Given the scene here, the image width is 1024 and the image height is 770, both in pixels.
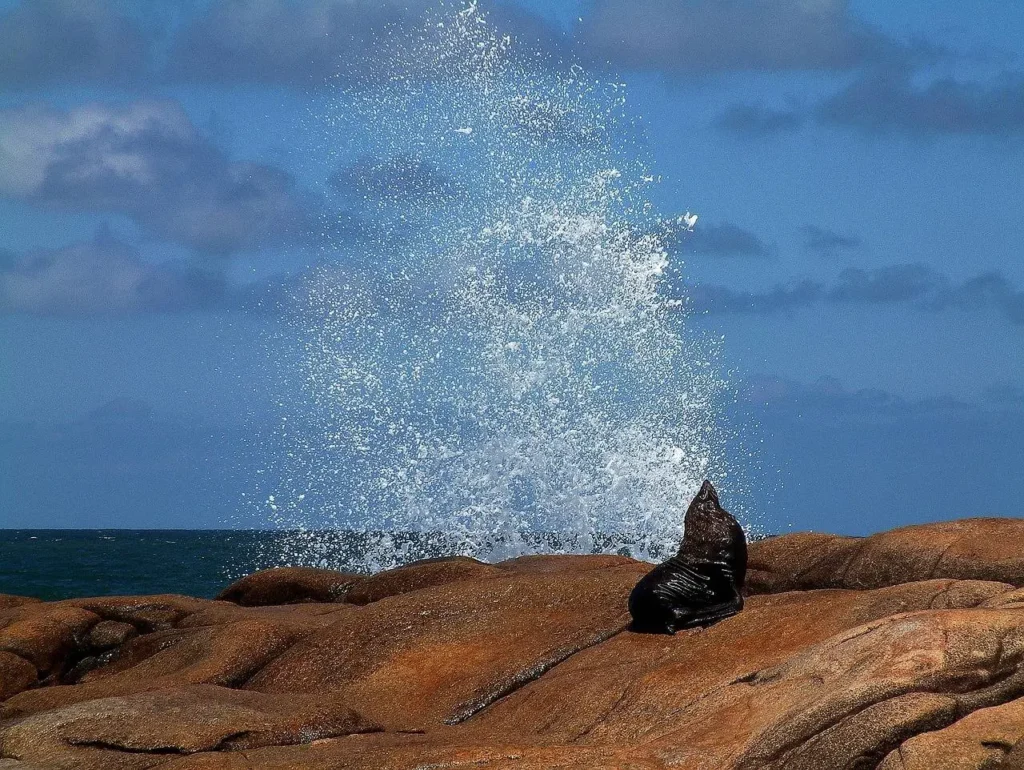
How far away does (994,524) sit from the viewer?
43.7 ft

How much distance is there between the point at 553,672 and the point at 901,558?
3805 millimetres

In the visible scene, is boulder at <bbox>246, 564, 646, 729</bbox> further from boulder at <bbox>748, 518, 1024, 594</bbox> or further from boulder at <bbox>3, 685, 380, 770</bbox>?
boulder at <bbox>748, 518, 1024, 594</bbox>

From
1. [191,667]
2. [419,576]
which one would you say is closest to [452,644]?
[191,667]

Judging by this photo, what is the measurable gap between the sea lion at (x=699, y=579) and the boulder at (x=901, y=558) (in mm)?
1516

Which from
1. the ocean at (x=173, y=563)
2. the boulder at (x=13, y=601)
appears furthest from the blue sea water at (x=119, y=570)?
the boulder at (x=13, y=601)

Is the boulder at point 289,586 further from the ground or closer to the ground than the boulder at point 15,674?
further from the ground

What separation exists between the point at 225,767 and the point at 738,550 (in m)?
5.69

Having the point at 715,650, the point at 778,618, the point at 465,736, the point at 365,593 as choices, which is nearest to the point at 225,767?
the point at 465,736

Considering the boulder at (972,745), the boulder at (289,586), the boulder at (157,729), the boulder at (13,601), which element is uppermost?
the boulder at (289,586)

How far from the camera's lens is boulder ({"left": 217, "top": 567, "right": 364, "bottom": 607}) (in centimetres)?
1906

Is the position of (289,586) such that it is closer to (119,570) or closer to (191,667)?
(191,667)

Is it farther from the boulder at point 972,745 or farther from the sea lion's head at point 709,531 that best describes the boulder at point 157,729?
the boulder at point 972,745

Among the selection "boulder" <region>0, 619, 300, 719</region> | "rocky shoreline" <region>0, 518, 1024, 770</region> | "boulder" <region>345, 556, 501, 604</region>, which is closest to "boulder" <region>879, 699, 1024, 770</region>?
"rocky shoreline" <region>0, 518, 1024, 770</region>

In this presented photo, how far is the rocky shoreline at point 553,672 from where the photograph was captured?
7883 millimetres
